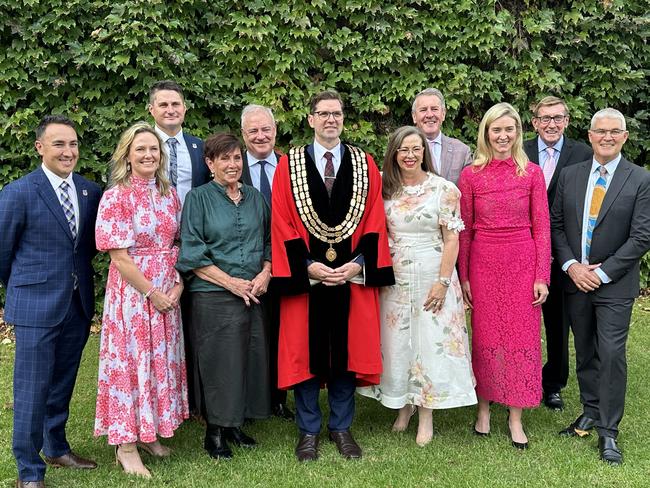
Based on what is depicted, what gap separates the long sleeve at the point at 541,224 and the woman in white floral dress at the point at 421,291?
50 centimetres

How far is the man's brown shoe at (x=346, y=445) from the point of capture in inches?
160

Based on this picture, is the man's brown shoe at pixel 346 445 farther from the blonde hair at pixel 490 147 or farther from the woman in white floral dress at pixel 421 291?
the blonde hair at pixel 490 147

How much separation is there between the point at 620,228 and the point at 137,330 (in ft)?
9.81

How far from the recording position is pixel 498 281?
4.14 m

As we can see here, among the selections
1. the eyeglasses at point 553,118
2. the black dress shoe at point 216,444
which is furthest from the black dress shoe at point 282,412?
the eyeglasses at point 553,118

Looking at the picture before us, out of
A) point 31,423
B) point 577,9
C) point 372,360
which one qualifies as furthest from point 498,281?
point 577,9

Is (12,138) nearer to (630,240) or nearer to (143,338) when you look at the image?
(143,338)

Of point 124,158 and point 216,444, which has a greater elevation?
point 124,158

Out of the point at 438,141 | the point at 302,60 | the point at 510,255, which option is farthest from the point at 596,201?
the point at 302,60

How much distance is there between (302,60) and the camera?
6852 millimetres

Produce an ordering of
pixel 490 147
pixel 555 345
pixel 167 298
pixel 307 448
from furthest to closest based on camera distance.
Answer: pixel 555 345
pixel 490 147
pixel 307 448
pixel 167 298

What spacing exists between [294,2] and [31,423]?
16.2 ft

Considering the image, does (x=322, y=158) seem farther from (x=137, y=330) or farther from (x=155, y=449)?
(x=155, y=449)

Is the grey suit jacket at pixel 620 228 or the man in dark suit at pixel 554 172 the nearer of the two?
the grey suit jacket at pixel 620 228
